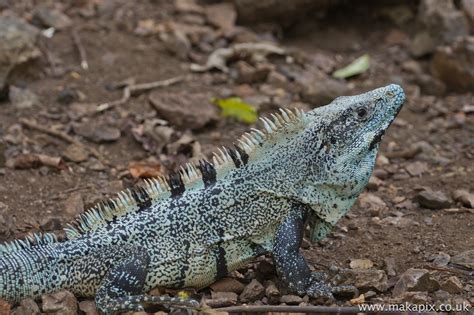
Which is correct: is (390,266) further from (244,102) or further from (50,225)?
(244,102)

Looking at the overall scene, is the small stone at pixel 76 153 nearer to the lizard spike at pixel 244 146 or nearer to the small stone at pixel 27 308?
the lizard spike at pixel 244 146

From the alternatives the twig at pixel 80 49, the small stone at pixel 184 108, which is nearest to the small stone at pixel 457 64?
the small stone at pixel 184 108

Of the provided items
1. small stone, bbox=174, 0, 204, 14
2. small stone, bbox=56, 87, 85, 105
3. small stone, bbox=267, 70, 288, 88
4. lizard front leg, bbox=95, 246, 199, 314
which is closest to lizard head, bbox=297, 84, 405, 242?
lizard front leg, bbox=95, 246, 199, 314

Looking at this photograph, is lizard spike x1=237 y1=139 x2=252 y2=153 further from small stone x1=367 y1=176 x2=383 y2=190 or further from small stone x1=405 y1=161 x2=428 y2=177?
small stone x1=405 y1=161 x2=428 y2=177

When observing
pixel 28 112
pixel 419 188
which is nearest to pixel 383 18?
pixel 419 188

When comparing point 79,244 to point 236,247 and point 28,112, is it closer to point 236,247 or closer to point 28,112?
point 236,247

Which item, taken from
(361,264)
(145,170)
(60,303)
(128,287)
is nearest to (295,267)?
(361,264)
